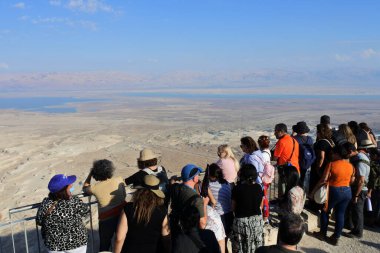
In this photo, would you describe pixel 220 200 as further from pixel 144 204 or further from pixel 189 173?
pixel 144 204

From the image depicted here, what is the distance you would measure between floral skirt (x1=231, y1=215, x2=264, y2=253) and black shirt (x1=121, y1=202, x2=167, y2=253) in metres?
1.35

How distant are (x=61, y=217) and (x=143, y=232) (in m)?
0.98

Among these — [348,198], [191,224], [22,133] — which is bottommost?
[22,133]

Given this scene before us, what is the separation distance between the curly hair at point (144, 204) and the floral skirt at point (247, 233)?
1.48 m

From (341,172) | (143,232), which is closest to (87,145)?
(341,172)

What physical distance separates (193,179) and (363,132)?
4.57 meters

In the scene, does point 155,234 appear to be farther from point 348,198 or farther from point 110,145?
point 110,145

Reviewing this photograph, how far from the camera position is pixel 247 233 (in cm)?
466

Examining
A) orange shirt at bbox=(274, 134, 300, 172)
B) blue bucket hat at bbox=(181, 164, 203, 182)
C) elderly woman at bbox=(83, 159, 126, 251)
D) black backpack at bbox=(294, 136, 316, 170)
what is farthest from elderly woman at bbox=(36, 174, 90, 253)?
black backpack at bbox=(294, 136, 316, 170)

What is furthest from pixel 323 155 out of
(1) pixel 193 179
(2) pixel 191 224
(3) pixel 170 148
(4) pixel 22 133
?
(4) pixel 22 133

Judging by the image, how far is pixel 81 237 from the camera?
163 inches

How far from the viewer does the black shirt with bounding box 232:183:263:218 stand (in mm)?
4523

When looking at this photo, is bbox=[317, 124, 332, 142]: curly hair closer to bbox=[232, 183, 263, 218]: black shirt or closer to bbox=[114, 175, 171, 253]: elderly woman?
bbox=[232, 183, 263, 218]: black shirt

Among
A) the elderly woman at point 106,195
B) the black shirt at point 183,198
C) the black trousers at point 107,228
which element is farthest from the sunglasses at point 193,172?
→ the black trousers at point 107,228
